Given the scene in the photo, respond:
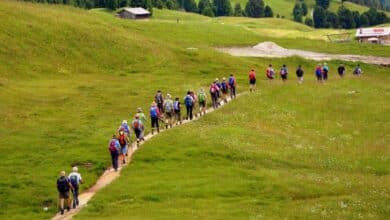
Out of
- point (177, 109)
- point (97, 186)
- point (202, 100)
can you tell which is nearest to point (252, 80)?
point (202, 100)

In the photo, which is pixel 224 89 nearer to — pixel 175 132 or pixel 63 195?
pixel 175 132

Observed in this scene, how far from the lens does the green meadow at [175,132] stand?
45000 mm

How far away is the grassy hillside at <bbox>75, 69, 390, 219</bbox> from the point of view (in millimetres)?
42844

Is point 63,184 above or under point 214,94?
under

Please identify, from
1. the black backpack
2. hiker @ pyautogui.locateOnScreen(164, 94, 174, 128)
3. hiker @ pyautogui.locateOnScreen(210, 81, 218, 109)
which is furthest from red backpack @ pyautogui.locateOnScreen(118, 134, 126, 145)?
hiker @ pyautogui.locateOnScreen(210, 81, 218, 109)

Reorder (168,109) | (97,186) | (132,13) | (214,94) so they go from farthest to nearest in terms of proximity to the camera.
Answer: (132,13) → (214,94) → (168,109) → (97,186)

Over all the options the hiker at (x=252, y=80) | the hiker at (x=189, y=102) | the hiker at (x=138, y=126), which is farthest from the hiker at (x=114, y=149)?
the hiker at (x=252, y=80)

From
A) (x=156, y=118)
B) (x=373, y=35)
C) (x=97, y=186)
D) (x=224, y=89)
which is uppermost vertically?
(x=224, y=89)

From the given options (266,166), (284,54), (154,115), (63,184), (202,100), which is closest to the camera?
(63,184)

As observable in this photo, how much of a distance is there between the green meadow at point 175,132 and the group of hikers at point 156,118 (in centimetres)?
136

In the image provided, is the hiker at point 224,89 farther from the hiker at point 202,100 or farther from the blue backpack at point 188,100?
the blue backpack at point 188,100

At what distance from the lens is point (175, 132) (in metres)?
59.9

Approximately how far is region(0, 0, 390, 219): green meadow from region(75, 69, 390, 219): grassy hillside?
4.5 inches

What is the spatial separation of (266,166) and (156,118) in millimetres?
10494
